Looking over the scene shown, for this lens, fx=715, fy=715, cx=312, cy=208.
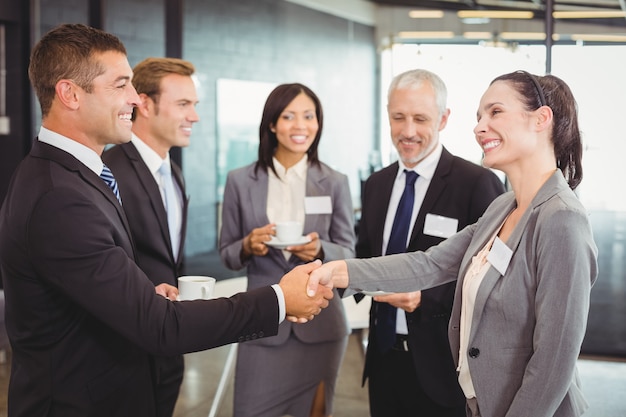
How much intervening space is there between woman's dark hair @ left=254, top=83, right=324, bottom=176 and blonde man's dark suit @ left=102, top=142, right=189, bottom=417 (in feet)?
1.84

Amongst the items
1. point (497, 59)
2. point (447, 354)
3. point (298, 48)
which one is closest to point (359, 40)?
point (298, 48)

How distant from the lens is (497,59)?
5039mm

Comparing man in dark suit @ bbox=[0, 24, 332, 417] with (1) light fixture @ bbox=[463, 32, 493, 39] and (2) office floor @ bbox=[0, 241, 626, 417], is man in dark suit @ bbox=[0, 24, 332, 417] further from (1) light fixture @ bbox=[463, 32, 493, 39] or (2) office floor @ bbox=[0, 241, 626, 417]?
(1) light fixture @ bbox=[463, 32, 493, 39]

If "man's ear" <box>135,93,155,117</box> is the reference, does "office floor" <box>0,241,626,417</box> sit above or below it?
below

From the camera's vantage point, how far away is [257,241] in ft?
9.17

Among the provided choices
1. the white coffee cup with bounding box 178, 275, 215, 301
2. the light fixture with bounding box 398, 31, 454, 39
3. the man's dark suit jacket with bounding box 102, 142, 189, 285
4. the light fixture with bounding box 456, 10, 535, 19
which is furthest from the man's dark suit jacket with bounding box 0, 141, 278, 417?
the light fixture with bounding box 456, 10, 535, 19

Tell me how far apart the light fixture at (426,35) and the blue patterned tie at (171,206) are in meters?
2.81

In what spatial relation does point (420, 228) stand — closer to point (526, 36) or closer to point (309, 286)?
point (309, 286)

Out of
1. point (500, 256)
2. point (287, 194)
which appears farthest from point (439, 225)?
point (287, 194)

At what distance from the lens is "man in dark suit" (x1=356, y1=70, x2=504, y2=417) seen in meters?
2.48

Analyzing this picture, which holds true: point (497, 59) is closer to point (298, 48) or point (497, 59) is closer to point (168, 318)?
point (298, 48)

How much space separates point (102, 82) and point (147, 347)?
29.6 inches

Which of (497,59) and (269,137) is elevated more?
(497,59)

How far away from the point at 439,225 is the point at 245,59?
375 cm
